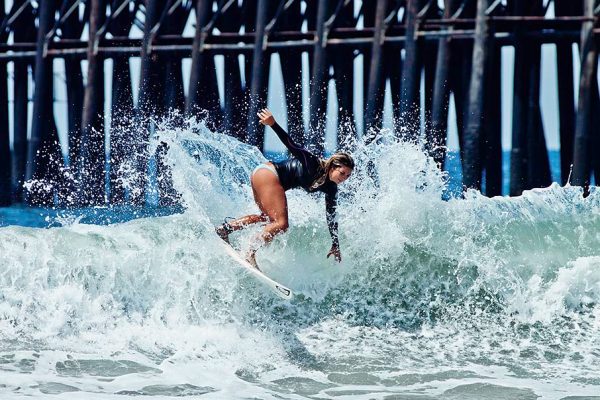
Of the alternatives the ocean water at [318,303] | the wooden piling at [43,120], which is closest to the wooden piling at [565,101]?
the ocean water at [318,303]

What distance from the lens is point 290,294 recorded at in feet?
29.0

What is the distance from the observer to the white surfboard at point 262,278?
8836mm

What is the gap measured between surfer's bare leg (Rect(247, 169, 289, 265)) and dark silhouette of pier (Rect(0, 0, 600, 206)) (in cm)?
545

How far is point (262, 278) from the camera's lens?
8961mm

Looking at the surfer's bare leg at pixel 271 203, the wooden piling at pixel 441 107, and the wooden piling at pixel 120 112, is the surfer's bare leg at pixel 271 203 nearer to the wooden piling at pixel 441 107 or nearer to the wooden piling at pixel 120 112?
the wooden piling at pixel 441 107

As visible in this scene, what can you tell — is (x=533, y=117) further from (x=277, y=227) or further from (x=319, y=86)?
(x=277, y=227)

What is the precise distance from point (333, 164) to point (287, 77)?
27.4 feet

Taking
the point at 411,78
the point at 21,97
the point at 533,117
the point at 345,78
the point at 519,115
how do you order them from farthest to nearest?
1. the point at 21,97
2. the point at 345,78
3. the point at 533,117
4. the point at 519,115
5. the point at 411,78

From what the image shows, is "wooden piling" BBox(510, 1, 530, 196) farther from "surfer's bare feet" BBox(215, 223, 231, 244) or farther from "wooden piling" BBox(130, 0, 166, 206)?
"surfer's bare feet" BBox(215, 223, 231, 244)

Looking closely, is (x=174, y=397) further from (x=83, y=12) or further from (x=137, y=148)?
(x=83, y=12)

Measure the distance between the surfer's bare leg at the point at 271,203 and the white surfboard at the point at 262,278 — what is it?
175 mm

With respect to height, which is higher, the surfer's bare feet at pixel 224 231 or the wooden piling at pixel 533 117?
the wooden piling at pixel 533 117

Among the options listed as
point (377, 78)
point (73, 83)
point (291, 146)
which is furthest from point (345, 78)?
point (291, 146)

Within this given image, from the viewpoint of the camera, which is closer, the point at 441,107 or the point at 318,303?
the point at 318,303
